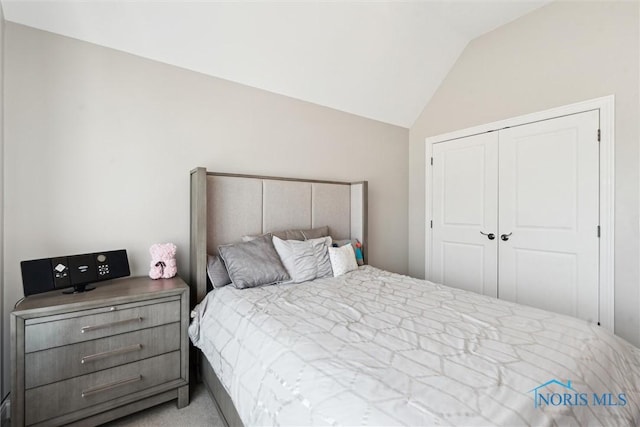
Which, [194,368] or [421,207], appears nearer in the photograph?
[194,368]

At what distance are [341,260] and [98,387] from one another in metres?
1.71

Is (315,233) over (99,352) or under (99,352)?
over

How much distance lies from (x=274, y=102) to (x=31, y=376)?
7.97 ft

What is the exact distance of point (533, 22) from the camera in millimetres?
2641

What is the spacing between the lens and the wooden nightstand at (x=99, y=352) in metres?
1.41

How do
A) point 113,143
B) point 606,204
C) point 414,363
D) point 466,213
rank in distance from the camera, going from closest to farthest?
point 414,363
point 113,143
point 606,204
point 466,213

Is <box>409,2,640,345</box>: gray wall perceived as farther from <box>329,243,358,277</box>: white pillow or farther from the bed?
<box>329,243,358,277</box>: white pillow

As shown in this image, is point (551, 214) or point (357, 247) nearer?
point (551, 214)

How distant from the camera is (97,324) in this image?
156 cm

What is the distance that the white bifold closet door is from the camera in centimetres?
236

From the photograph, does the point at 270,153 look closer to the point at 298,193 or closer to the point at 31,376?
the point at 298,193

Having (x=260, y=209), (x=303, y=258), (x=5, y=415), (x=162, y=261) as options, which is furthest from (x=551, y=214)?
(x=5, y=415)

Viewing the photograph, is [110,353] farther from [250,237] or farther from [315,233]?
[315,233]

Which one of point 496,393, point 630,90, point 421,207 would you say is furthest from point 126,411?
point 630,90
